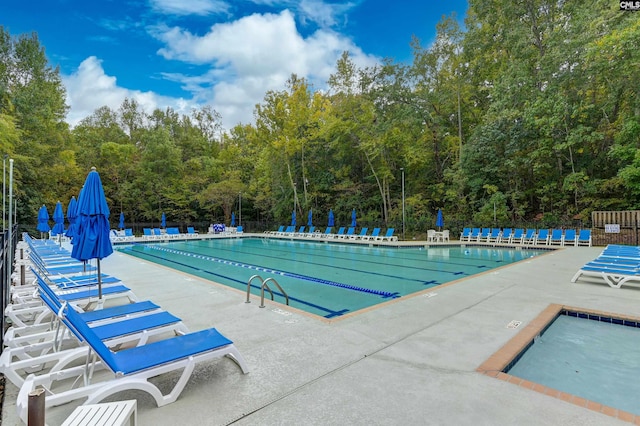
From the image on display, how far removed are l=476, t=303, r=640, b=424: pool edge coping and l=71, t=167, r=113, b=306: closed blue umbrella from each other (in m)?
4.71

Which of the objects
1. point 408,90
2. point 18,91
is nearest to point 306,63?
point 408,90

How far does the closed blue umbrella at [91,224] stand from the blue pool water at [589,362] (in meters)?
5.11

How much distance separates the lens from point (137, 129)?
37750 mm

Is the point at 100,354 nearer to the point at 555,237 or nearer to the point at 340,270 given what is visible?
the point at 340,270

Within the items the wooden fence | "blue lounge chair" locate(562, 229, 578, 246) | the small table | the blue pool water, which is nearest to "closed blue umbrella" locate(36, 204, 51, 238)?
the small table

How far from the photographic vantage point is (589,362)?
3.62 meters

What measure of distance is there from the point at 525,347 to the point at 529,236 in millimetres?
14551

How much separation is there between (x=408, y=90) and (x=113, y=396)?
76.7ft

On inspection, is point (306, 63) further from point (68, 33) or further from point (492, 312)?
point (492, 312)

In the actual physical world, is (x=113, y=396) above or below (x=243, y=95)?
below

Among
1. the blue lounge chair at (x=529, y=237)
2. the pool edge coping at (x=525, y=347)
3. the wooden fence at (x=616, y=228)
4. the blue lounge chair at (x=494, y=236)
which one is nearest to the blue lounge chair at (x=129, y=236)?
the blue lounge chair at (x=494, y=236)

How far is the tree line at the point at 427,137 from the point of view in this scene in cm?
1644

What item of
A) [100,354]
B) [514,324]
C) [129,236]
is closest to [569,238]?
[514,324]

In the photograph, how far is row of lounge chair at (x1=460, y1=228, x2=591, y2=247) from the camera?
48.4ft
